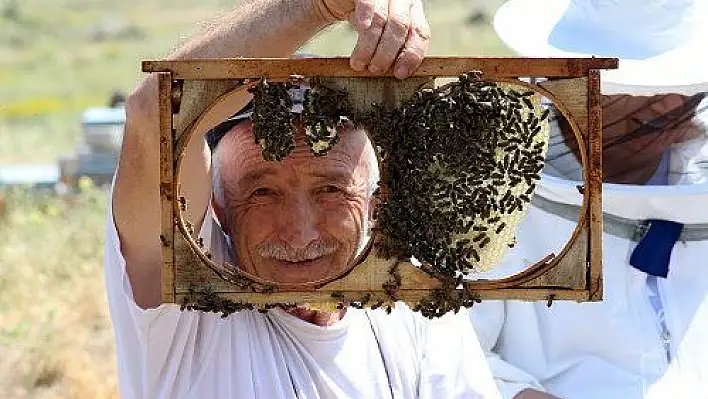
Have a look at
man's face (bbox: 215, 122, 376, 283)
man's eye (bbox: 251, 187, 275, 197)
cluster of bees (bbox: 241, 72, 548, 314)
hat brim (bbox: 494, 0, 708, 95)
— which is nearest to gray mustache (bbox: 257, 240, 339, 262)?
man's face (bbox: 215, 122, 376, 283)

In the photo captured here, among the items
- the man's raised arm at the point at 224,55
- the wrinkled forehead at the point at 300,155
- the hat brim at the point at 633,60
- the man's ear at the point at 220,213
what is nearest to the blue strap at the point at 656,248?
the hat brim at the point at 633,60

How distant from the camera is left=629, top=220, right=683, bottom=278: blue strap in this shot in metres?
3.30

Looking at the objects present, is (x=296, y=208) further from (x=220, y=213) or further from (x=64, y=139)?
(x=64, y=139)

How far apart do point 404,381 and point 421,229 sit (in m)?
0.48

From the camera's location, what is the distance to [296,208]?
92.3 inches

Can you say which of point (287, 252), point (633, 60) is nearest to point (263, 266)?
point (287, 252)

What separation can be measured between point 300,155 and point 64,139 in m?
10.4

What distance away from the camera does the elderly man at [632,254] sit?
10.6 feet

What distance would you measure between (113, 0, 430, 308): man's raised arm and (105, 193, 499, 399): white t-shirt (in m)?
0.05

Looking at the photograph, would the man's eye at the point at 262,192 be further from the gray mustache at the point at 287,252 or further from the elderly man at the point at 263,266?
the gray mustache at the point at 287,252

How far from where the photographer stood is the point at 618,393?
3.21 m

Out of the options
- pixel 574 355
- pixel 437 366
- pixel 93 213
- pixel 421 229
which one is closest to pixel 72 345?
pixel 93 213

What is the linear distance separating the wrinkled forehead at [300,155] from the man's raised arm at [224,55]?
0.12 metres

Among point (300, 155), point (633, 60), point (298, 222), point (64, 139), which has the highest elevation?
point (64, 139)
